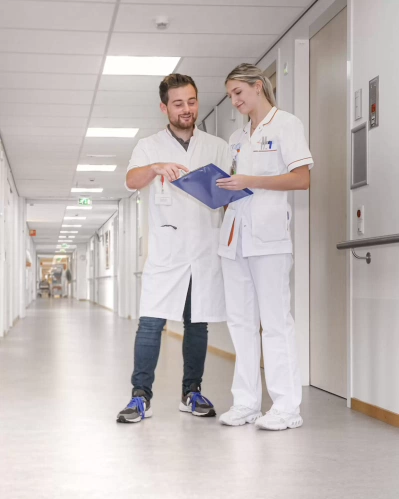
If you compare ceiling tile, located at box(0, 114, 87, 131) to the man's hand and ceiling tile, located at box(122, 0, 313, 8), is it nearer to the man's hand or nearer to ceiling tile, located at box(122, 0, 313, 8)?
ceiling tile, located at box(122, 0, 313, 8)

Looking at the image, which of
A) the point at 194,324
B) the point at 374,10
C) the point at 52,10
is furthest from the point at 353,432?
the point at 52,10

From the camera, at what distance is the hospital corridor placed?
2.80 m

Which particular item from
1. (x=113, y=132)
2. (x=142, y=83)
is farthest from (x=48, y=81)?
(x=113, y=132)

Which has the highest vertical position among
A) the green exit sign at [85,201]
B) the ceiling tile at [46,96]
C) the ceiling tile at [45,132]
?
the ceiling tile at [46,96]

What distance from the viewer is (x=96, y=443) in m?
3.10

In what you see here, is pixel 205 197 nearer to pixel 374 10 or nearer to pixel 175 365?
pixel 374 10

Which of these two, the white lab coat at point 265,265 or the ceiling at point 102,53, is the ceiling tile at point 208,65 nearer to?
the ceiling at point 102,53

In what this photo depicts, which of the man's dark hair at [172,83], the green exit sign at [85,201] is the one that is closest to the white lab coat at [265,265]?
→ the man's dark hair at [172,83]

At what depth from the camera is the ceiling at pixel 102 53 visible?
17.1 feet

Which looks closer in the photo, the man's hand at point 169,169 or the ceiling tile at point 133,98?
the man's hand at point 169,169

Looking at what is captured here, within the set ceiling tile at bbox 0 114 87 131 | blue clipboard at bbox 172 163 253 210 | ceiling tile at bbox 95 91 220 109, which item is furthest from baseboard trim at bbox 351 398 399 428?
ceiling tile at bbox 0 114 87 131

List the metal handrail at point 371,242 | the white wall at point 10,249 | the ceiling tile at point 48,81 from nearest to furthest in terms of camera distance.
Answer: the metal handrail at point 371,242 < the ceiling tile at point 48,81 < the white wall at point 10,249

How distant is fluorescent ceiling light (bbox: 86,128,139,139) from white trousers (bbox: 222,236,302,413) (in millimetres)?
6148

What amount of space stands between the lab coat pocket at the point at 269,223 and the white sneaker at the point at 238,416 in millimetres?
806
